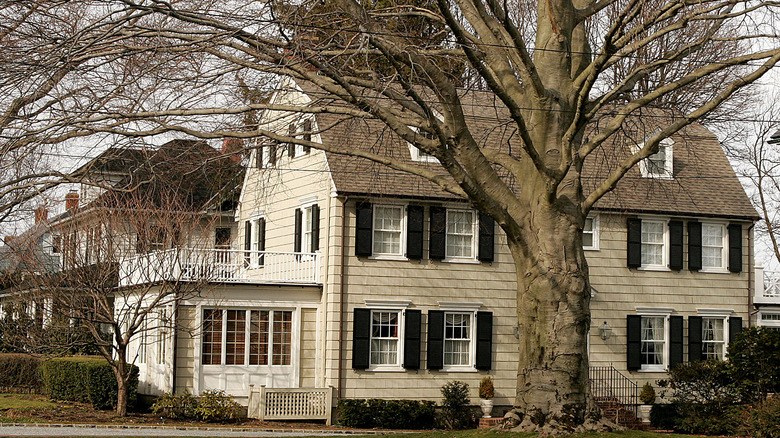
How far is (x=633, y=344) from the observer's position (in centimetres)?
2983

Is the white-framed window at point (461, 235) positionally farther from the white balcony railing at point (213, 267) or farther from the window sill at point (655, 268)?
the window sill at point (655, 268)

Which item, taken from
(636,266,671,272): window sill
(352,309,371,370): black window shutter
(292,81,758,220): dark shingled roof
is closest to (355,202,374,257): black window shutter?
(292,81,758,220): dark shingled roof

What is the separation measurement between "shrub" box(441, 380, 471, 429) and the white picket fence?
10.4ft

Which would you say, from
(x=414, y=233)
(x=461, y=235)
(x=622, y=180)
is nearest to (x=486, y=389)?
(x=461, y=235)

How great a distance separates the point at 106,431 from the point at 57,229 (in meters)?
9.98

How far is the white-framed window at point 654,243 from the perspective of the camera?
3062 centimetres

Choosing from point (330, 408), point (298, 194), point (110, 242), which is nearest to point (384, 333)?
point (330, 408)

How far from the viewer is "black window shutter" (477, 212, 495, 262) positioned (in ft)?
93.5

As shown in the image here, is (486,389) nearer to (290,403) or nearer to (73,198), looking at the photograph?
(290,403)

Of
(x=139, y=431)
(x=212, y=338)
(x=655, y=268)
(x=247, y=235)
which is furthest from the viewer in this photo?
(x=247, y=235)

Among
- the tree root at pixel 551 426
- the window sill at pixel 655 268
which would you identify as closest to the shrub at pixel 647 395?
the window sill at pixel 655 268

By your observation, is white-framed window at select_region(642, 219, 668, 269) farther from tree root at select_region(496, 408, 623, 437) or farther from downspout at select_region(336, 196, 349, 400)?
tree root at select_region(496, 408, 623, 437)

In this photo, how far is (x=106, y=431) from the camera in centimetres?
2155

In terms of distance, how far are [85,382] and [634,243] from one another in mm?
16479
